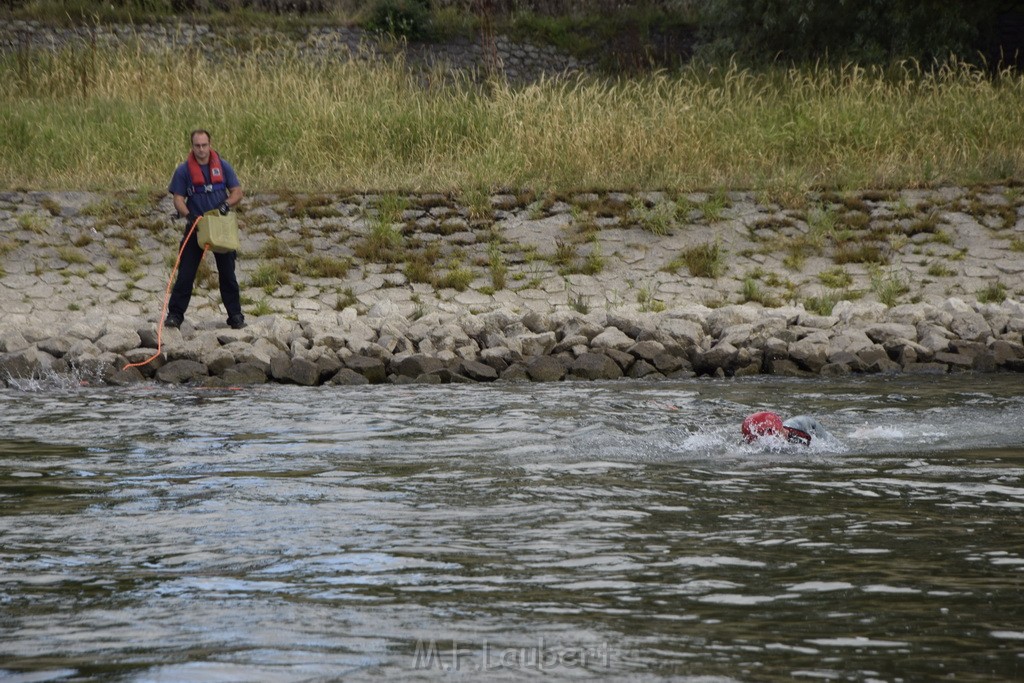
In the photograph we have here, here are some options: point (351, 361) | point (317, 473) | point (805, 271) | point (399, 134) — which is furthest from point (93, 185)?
point (317, 473)

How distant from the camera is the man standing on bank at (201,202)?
13562mm

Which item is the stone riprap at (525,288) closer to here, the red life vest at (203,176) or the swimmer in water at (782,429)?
the red life vest at (203,176)

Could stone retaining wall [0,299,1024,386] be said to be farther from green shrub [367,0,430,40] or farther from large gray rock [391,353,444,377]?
green shrub [367,0,430,40]

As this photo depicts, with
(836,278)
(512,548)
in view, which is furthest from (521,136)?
(512,548)

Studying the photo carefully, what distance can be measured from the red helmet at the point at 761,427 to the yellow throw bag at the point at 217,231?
20.8 feet

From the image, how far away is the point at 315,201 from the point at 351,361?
4376mm

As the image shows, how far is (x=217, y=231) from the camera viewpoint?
13.3 metres

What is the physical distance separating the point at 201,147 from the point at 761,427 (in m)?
7.02

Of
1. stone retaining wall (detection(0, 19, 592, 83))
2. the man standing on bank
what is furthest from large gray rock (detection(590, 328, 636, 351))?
stone retaining wall (detection(0, 19, 592, 83))

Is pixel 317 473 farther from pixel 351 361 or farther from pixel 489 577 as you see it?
pixel 351 361

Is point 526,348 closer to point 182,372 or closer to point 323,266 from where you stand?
point 182,372

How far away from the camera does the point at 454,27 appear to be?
98.2ft

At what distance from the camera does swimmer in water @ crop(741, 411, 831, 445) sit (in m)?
8.56

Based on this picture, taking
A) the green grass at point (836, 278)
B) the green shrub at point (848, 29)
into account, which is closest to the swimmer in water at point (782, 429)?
the green grass at point (836, 278)
